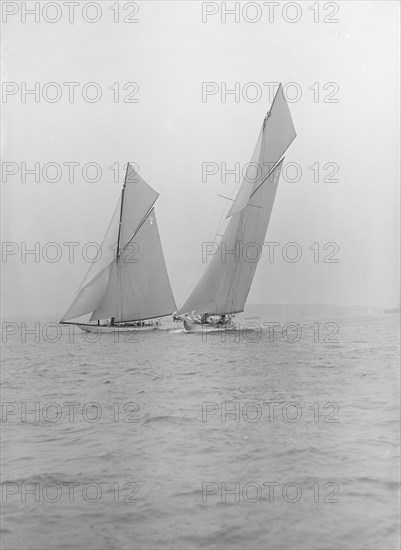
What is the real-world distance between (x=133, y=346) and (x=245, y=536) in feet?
42.6

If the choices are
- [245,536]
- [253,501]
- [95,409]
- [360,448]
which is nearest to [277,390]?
[95,409]

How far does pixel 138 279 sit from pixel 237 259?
415cm

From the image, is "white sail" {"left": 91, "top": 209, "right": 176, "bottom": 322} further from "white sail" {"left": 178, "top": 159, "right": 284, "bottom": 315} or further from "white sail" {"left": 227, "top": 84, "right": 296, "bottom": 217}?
"white sail" {"left": 227, "top": 84, "right": 296, "bottom": 217}

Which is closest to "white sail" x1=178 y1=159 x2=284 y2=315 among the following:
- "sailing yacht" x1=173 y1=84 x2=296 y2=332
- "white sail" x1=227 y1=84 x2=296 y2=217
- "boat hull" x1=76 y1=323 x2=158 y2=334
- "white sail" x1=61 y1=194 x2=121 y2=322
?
"sailing yacht" x1=173 y1=84 x2=296 y2=332

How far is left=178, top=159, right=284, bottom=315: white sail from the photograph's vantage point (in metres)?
16.6

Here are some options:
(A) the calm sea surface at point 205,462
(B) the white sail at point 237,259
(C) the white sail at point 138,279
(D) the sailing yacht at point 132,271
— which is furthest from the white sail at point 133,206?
(A) the calm sea surface at point 205,462

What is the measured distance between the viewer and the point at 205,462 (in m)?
4.66

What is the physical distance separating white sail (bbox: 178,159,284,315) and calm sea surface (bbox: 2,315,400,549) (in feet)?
26.5

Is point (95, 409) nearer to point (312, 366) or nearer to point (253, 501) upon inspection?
point (253, 501)

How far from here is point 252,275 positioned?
17.4 metres

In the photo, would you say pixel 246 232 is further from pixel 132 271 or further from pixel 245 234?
pixel 132 271

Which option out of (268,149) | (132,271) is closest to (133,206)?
(132,271)

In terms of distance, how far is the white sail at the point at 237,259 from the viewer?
652 inches

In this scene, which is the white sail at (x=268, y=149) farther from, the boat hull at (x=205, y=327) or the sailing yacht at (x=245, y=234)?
the boat hull at (x=205, y=327)
